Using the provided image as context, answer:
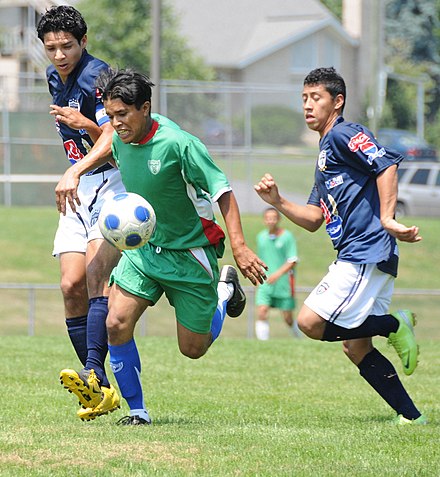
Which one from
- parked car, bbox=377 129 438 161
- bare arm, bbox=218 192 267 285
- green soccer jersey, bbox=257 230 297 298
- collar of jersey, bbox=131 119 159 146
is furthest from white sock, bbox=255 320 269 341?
parked car, bbox=377 129 438 161

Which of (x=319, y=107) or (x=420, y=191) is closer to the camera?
(x=319, y=107)

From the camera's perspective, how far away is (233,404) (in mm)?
8133

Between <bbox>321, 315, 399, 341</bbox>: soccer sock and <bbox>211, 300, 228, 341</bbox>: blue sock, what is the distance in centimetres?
70

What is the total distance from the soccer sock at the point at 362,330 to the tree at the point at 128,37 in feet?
121

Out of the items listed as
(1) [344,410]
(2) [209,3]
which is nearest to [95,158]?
(1) [344,410]

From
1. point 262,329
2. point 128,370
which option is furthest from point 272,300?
point 128,370

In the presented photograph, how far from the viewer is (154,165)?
633cm

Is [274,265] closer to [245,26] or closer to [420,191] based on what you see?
[420,191]

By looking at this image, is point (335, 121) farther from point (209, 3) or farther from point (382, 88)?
point (209, 3)

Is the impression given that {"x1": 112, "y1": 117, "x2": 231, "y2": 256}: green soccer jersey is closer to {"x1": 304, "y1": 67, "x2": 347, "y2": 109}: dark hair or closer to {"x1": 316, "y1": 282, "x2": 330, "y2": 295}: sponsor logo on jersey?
{"x1": 316, "y1": 282, "x2": 330, "y2": 295}: sponsor logo on jersey

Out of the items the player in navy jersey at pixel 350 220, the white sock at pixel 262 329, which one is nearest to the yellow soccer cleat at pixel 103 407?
the player in navy jersey at pixel 350 220

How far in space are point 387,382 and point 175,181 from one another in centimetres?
187

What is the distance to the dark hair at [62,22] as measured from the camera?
673 cm

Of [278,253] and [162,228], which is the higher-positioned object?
[162,228]
